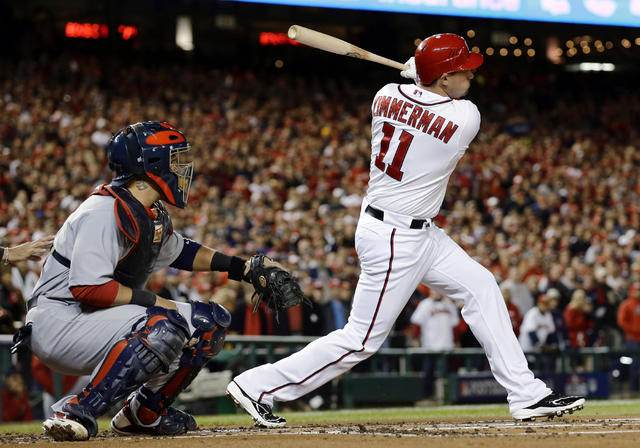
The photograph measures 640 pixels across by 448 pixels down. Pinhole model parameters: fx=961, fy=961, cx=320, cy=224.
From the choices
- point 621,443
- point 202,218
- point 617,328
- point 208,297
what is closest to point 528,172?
point 617,328

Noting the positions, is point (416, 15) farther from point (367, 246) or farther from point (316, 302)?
point (367, 246)

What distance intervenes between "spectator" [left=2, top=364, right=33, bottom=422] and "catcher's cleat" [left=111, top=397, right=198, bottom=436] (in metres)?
3.29

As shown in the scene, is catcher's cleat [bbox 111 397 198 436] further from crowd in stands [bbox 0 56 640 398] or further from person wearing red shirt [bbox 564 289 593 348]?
person wearing red shirt [bbox 564 289 593 348]

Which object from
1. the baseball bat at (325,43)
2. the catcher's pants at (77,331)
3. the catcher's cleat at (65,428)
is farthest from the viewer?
the baseball bat at (325,43)

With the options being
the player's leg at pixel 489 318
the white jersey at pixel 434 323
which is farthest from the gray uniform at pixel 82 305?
the white jersey at pixel 434 323

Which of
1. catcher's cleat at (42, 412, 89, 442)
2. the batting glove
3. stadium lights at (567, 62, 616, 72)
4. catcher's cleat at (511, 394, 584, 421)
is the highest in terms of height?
stadium lights at (567, 62, 616, 72)

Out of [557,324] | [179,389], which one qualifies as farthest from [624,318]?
[179,389]

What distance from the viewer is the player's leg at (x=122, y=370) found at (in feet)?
13.4

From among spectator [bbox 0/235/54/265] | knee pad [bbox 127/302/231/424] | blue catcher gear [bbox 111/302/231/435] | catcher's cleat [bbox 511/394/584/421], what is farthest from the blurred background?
catcher's cleat [bbox 511/394/584/421]

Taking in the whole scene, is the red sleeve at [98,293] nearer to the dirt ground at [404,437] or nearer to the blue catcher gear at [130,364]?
the blue catcher gear at [130,364]

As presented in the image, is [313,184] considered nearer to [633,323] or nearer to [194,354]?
[633,323]

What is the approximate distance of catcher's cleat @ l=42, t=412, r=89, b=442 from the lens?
4062 mm

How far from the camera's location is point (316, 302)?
32.3ft

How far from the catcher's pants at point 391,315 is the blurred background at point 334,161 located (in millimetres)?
3706
